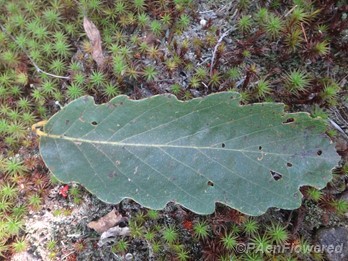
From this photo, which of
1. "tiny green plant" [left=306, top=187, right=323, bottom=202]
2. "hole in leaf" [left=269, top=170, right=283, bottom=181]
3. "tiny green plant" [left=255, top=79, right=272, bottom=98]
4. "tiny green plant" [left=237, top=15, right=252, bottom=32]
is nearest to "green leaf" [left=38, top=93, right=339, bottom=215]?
"hole in leaf" [left=269, top=170, right=283, bottom=181]

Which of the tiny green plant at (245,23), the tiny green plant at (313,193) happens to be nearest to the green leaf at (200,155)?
the tiny green plant at (313,193)

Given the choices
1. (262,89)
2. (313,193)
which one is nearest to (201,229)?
(313,193)

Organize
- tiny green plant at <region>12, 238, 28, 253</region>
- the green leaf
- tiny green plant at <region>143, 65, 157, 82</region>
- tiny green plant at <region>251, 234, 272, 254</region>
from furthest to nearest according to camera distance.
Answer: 1. tiny green plant at <region>143, 65, 157, 82</region>
2. tiny green plant at <region>12, 238, 28, 253</region>
3. tiny green plant at <region>251, 234, 272, 254</region>
4. the green leaf

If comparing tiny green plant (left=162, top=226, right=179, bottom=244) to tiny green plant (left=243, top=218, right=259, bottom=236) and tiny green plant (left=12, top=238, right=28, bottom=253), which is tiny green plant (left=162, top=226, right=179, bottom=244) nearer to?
tiny green plant (left=243, top=218, right=259, bottom=236)

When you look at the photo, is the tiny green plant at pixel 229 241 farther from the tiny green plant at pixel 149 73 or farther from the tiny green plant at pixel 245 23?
the tiny green plant at pixel 245 23

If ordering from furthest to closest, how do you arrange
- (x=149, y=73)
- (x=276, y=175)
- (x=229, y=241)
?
1. (x=149, y=73)
2. (x=229, y=241)
3. (x=276, y=175)

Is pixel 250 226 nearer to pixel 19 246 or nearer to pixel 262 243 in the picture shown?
pixel 262 243

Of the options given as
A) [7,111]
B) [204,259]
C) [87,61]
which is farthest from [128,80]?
[204,259]

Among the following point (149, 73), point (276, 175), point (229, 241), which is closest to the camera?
point (276, 175)
